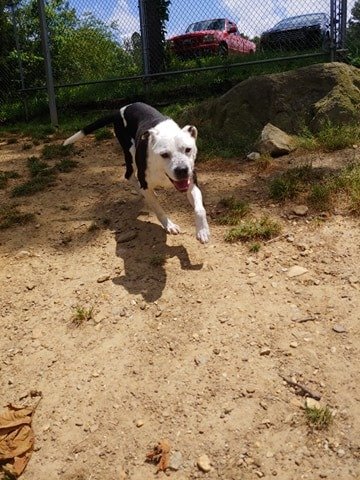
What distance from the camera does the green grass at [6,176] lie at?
551cm

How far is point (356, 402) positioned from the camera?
2.40m

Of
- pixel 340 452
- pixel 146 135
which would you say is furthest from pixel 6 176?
pixel 340 452

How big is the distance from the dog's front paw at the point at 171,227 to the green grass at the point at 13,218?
1.46m

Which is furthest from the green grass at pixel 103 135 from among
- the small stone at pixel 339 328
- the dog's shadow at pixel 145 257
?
the small stone at pixel 339 328

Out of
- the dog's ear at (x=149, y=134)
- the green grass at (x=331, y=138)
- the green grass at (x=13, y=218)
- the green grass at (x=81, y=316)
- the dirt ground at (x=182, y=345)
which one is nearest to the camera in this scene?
the dirt ground at (x=182, y=345)

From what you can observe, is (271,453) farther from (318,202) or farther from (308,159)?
(308,159)

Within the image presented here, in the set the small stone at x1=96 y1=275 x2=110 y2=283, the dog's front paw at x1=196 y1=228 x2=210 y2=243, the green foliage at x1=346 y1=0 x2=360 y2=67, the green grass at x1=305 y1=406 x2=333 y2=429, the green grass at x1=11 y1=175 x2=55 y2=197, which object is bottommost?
the green grass at x1=305 y1=406 x2=333 y2=429

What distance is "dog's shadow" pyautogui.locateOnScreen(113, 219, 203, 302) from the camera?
3369 mm

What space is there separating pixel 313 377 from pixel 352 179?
2.16m

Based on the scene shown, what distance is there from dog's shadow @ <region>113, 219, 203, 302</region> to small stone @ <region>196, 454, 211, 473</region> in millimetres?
1199

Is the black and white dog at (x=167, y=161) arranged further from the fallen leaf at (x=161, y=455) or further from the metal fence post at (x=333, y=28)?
the metal fence post at (x=333, y=28)

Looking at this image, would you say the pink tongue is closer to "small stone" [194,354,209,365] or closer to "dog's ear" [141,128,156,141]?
"dog's ear" [141,128,156,141]

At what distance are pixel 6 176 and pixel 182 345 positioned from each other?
384cm

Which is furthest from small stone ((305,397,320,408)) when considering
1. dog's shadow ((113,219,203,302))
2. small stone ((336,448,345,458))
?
dog's shadow ((113,219,203,302))
